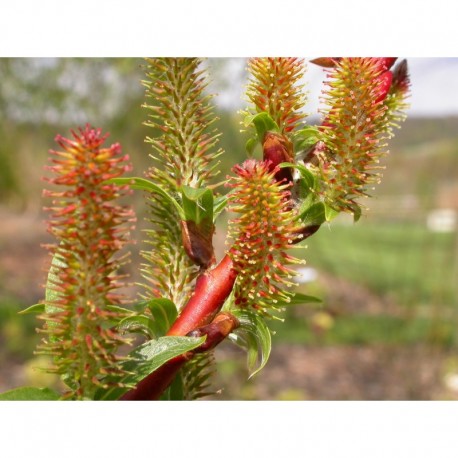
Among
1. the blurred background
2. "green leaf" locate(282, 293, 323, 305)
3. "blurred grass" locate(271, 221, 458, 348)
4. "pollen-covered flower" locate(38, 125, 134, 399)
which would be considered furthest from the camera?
"blurred grass" locate(271, 221, 458, 348)

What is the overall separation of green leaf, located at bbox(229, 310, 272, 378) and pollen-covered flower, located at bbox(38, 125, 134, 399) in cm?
7

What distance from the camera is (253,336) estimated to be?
1.19ft

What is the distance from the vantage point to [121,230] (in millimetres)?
295

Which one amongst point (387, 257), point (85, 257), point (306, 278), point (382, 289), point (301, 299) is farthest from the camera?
point (387, 257)

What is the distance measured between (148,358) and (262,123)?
0.14 meters

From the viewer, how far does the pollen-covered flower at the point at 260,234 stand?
33 centimetres

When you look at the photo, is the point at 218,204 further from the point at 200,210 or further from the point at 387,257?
the point at 387,257

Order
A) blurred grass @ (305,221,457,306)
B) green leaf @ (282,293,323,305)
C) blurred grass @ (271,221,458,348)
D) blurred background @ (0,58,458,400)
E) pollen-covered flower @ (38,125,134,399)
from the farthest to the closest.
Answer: blurred grass @ (305,221,457,306), blurred grass @ (271,221,458,348), blurred background @ (0,58,458,400), green leaf @ (282,293,323,305), pollen-covered flower @ (38,125,134,399)

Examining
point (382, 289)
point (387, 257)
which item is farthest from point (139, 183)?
point (387, 257)

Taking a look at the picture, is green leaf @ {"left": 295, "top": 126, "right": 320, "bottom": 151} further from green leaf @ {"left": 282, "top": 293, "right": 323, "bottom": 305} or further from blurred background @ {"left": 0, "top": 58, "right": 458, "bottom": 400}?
blurred background @ {"left": 0, "top": 58, "right": 458, "bottom": 400}

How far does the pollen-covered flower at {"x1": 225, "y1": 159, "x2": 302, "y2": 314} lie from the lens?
33 centimetres

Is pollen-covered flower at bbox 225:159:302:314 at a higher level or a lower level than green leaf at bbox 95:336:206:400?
higher

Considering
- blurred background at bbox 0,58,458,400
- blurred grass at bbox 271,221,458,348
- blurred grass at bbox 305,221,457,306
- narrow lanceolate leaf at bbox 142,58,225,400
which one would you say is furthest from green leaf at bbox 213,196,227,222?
blurred grass at bbox 305,221,457,306

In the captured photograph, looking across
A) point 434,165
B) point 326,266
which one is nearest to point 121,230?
point 434,165
